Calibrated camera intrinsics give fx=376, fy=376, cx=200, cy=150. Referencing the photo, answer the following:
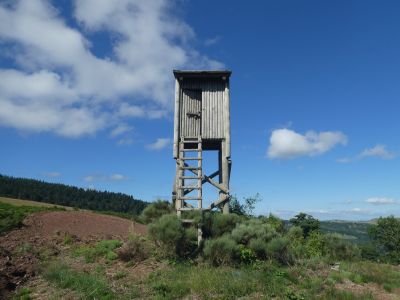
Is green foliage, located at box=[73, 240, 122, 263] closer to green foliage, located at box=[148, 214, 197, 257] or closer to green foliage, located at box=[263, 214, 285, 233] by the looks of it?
green foliage, located at box=[148, 214, 197, 257]

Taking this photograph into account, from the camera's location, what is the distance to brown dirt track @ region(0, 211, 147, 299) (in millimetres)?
11852

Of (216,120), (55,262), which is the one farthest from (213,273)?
(216,120)

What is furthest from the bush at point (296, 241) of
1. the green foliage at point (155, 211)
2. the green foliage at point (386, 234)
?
the green foliage at point (386, 234)

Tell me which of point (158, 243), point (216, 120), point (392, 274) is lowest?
point (392, 274)

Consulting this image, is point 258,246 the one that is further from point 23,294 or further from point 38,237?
point 38,237

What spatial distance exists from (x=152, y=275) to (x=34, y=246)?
7150 millimetres

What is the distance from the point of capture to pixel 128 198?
350ft

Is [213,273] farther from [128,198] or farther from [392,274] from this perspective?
[128,198]

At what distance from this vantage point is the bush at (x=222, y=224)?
1438cm

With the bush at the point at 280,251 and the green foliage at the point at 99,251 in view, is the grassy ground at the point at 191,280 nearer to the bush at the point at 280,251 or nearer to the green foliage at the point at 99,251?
the green foliage at the point at 99,251

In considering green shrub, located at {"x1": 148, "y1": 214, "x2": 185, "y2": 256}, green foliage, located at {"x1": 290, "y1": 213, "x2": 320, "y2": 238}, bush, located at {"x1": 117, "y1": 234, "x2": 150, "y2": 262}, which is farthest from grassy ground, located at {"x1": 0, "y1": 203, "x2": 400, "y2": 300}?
green foliage, located at {"x1": 290, "y1": 213, "x2": 320, "y2": 238}

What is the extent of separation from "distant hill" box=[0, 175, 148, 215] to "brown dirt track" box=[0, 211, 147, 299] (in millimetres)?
61689

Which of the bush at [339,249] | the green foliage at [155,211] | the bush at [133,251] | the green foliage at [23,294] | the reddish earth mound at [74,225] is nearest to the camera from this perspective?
Answer: the green foliage at [23,294]

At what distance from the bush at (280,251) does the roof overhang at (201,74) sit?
23.9ft
